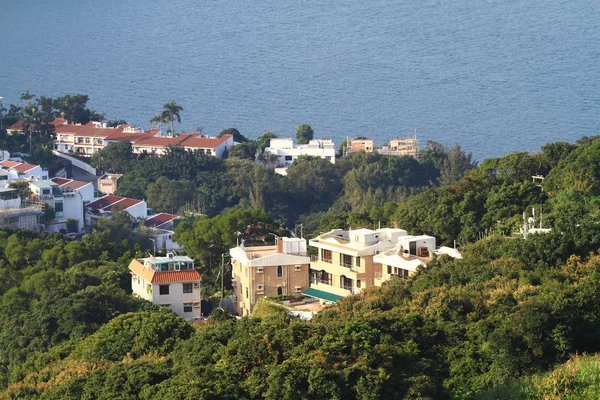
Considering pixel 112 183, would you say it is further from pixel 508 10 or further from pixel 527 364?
pixel 508 10

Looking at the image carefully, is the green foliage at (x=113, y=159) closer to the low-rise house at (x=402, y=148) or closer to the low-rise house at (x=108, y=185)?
the low-rise house at (x=108, y=185)

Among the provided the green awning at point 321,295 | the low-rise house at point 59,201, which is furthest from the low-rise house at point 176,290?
the low-rise house at point 59,201

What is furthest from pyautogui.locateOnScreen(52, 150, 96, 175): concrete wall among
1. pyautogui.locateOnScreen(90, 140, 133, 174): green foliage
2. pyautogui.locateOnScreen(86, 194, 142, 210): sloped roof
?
pyautogui.locateOnScreen(86, 194, 142, 210): sloped roof

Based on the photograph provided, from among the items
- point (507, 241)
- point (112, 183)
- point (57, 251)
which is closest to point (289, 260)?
point (507, 241)

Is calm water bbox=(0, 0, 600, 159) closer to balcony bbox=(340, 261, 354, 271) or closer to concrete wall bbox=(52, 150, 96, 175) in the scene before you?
concrete wall bbox=(52, 150, 96, 175)

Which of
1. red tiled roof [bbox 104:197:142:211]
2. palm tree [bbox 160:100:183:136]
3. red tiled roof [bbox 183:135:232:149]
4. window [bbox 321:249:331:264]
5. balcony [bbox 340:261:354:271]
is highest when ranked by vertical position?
palm tree [bbox 160:100:183:136]
